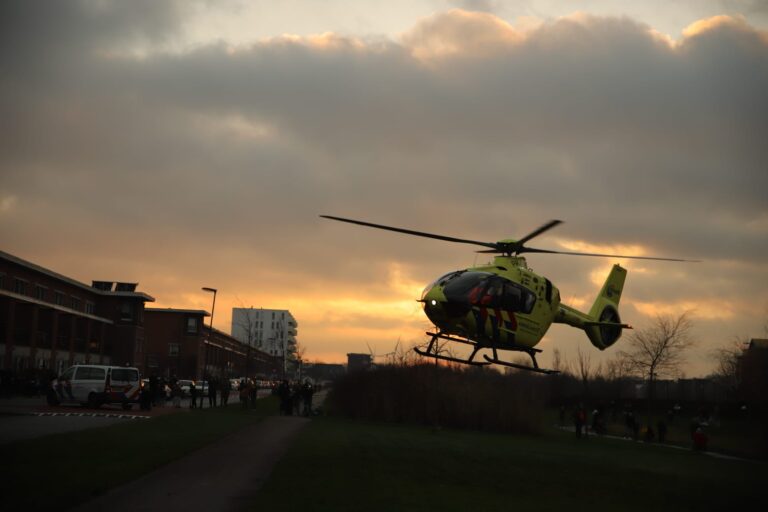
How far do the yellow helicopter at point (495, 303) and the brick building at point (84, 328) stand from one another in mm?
47217

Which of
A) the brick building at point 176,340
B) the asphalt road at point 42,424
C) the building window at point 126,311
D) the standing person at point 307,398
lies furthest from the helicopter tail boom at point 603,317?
the brick building at point 176,340

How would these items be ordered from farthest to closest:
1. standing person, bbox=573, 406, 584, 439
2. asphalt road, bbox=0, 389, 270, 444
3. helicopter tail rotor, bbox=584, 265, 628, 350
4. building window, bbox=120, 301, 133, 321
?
building window, bbox=120, 301, 133, 321 → standing person, bbox=573, 406, 584, 439 → helicopter tail rotor, bbox=584, 265, 628, 350 → asphalt road, bbox=0, 389, 270, 444

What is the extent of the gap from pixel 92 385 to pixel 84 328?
48.4 metres

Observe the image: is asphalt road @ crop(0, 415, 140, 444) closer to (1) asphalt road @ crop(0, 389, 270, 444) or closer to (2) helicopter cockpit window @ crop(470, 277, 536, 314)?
(1) asphalt road @ crop(0, 389, 270, 444)

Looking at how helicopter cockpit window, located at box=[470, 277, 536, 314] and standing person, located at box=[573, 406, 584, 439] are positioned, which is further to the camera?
standing person, located at box=[573, 406, 584, 439]

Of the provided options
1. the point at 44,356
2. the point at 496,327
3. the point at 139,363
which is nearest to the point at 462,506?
the point at 496,327

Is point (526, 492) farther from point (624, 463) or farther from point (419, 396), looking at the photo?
point (419, 396)

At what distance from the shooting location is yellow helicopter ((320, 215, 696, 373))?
22.5 meters

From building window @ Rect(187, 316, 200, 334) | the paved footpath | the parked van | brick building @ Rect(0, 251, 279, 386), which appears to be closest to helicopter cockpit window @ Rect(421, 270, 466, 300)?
the paved footpath

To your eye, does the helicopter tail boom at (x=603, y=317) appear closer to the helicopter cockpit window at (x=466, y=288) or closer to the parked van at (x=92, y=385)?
the helicopter cockpit window at (x=466, y=288)

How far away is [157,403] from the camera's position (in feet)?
193

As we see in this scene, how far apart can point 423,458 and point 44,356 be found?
194ft

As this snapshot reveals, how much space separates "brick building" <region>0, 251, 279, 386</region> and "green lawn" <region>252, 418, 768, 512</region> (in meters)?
40.8

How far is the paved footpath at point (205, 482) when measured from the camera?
1526 cm
